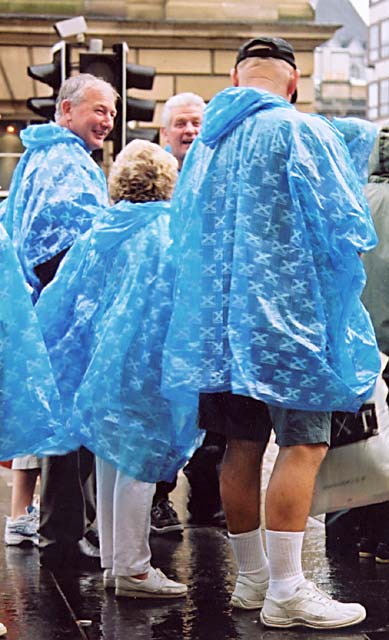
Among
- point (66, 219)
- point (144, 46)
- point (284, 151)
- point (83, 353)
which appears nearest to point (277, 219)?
point (284, 151)

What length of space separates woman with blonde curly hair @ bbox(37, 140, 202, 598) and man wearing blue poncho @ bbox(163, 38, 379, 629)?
0.33 meters

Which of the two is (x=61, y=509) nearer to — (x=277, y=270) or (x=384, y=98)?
(x=277, y=270)

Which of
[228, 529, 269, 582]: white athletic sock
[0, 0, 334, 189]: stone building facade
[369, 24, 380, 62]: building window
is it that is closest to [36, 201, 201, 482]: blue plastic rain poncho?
[228, 529, 269, 582]: white athletic sock

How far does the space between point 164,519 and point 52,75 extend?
5520 mm

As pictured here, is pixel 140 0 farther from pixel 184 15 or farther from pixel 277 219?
pixel 277 219

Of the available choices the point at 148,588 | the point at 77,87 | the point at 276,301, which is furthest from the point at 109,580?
the point at 77,87

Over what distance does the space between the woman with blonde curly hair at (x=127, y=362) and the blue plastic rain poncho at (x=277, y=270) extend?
1.34ft

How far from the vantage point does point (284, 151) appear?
15.3 feet

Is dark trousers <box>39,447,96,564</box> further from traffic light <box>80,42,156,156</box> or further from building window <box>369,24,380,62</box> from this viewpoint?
building window <box>369,24,380,62</box>

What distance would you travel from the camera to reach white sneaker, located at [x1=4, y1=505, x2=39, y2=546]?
6.47 m

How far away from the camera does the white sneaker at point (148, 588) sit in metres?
5.32

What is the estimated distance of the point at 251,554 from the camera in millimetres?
5047

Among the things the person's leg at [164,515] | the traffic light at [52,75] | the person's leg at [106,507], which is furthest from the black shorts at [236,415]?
the traffic light at [52,75]

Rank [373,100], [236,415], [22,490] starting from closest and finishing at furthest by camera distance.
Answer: [236,415] → [22,490] → [373,100]
